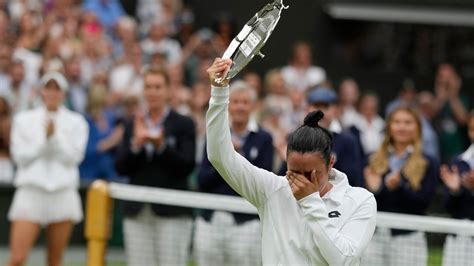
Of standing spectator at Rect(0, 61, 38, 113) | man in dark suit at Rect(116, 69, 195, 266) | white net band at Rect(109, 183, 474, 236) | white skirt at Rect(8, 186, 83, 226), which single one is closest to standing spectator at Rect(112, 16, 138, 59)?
standing spectator at Rect(0, 61, 38, 113)

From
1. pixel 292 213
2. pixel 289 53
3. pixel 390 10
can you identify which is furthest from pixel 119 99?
pixel 292 213

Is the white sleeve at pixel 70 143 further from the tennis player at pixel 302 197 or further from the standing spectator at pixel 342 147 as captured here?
the tennis player at pixel 302 197

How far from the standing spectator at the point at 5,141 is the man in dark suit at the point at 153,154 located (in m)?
3.22

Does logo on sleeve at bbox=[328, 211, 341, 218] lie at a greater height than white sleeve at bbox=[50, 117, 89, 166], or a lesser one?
lesser

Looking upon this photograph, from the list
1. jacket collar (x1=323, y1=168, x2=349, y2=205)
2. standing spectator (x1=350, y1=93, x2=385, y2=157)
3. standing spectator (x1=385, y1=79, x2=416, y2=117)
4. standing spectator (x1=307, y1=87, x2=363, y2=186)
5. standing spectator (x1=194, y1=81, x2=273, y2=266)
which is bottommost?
standing spectator (x1=194, y1=81, x2=273, y2=266)

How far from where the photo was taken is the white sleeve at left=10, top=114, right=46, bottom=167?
1234 centimetres

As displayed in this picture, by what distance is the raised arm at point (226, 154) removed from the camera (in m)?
6.21

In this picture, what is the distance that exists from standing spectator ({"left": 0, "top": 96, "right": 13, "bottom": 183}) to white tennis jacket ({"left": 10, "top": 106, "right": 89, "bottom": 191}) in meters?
2.12

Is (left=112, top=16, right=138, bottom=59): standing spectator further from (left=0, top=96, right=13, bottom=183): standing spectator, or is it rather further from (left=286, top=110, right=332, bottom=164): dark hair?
(left=286, top=110, right=332, bottom=164): dark hair

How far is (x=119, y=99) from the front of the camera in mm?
17844

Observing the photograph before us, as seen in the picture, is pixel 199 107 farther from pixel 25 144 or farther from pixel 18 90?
pixel 25 144

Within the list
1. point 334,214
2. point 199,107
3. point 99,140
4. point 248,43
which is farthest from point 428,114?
point 248,43

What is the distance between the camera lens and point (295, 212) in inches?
253

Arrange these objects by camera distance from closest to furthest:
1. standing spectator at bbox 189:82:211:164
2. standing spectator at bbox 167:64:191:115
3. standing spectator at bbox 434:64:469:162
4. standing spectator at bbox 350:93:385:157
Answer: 1. standing spectator at bbox 189:82:211:164
2. standing spectator at bbox 167:64:191:115
3. standing spectator at bbox 350:93:385:157
4. standing spectator at bbox 434:64:469:162
